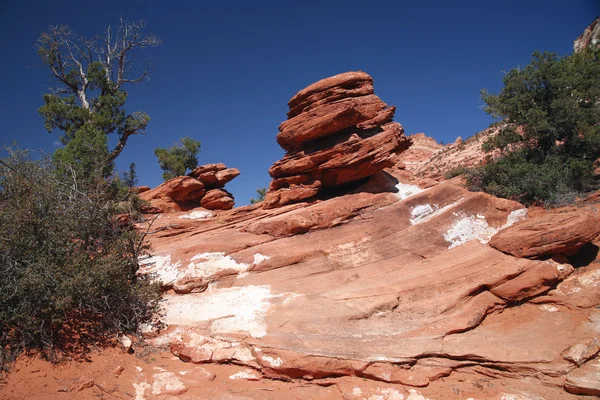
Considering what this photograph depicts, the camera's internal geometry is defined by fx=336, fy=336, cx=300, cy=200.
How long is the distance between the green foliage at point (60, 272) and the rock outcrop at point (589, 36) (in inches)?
2282

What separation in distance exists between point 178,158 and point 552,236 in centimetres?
2351

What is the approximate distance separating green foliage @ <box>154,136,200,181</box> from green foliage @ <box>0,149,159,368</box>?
14.2m

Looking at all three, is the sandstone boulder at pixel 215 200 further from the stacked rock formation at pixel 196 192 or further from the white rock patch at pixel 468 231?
the white rock patch at pixel 468 231

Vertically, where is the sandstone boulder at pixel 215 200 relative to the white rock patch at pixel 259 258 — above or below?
above

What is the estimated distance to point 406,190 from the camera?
13727mm

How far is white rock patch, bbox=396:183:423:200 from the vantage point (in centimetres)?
1338

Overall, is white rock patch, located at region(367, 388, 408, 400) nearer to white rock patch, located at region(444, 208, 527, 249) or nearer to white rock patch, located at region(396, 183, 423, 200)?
white rock patch, located at region(444, 208, 527, 249)

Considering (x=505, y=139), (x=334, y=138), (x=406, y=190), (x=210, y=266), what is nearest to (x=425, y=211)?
(x=406, y=190)

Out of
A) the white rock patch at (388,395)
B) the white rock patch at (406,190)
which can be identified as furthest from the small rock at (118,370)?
the white rock patch at (406,190)

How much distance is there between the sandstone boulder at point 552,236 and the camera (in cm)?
947

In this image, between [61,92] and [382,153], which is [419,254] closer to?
[382,153]

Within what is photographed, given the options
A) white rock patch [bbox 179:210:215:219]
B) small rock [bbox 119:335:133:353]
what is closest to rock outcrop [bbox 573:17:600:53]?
white rock patch [bbox 179:210:215:219]

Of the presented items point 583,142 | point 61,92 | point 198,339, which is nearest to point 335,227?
point 198,339

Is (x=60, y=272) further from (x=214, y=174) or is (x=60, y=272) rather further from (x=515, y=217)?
(x=214, y=174)
